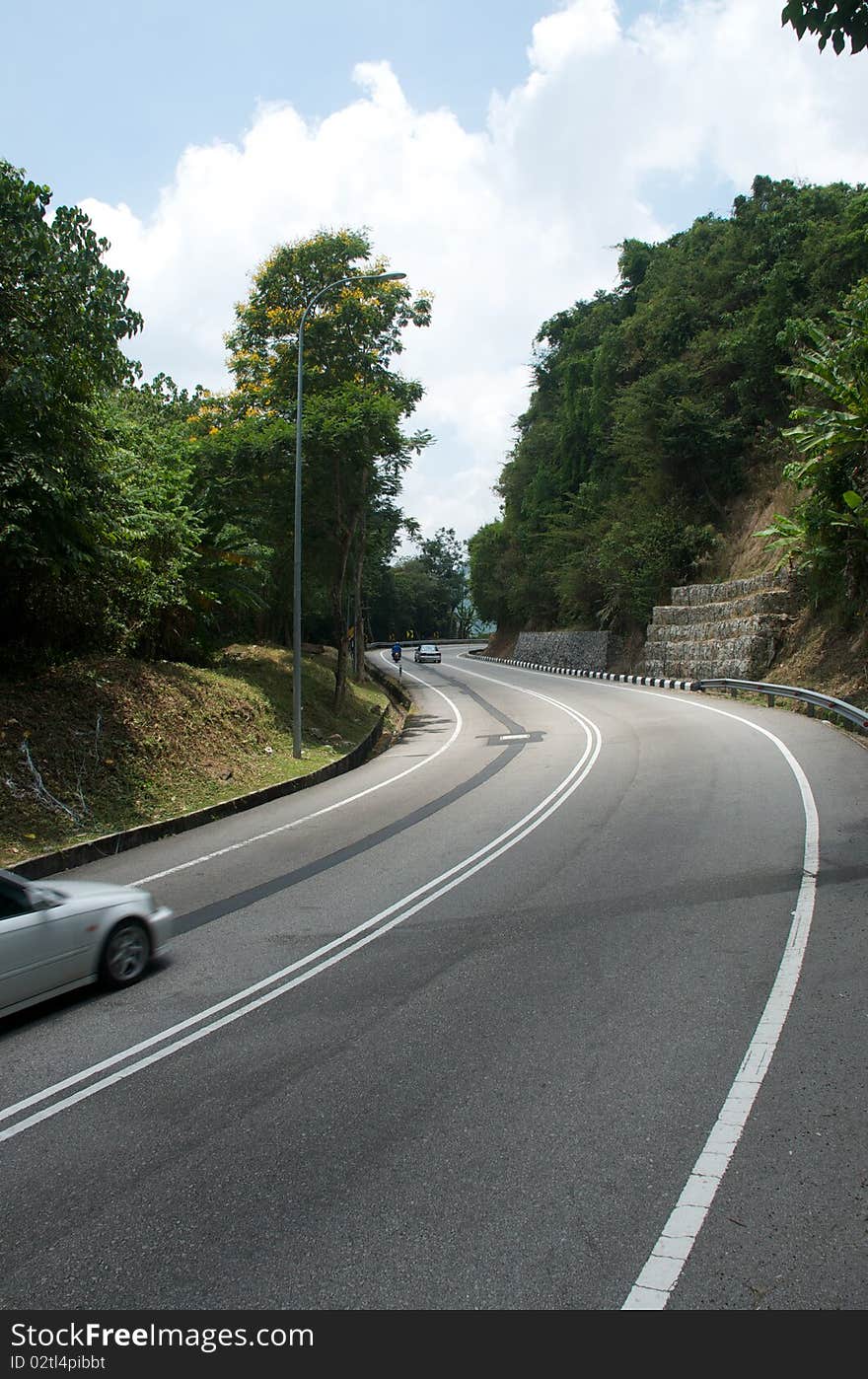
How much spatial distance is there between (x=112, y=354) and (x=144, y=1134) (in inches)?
472

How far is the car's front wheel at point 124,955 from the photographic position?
24.3 ft

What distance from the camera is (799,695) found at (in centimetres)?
2488

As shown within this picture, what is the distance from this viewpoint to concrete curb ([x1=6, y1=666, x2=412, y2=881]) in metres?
11.7

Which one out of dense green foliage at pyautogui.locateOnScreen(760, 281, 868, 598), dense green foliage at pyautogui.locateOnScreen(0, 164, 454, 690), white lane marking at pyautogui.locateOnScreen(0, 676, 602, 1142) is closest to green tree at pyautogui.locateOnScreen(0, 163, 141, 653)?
dense green foliage at pyautogui.locateOnScreen(0, 164, 454, 690)

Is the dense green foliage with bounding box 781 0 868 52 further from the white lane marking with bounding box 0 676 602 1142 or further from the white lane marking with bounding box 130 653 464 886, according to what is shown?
the white lane marking with bounding box 130 653 464 886

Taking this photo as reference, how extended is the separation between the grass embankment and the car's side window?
481cm

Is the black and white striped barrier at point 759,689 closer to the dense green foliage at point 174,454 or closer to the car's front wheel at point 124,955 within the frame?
the dense green foliage at point 174,454

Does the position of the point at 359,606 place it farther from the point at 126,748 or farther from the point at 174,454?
the point at 126,748

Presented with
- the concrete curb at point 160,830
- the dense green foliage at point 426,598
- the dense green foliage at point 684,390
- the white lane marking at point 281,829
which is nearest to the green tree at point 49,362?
the concrete curb at point 160,830

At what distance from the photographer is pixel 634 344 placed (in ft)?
172

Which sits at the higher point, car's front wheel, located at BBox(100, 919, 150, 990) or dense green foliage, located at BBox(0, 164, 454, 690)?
dense green foliage, located at BBox(0, 164, 454, 690)
